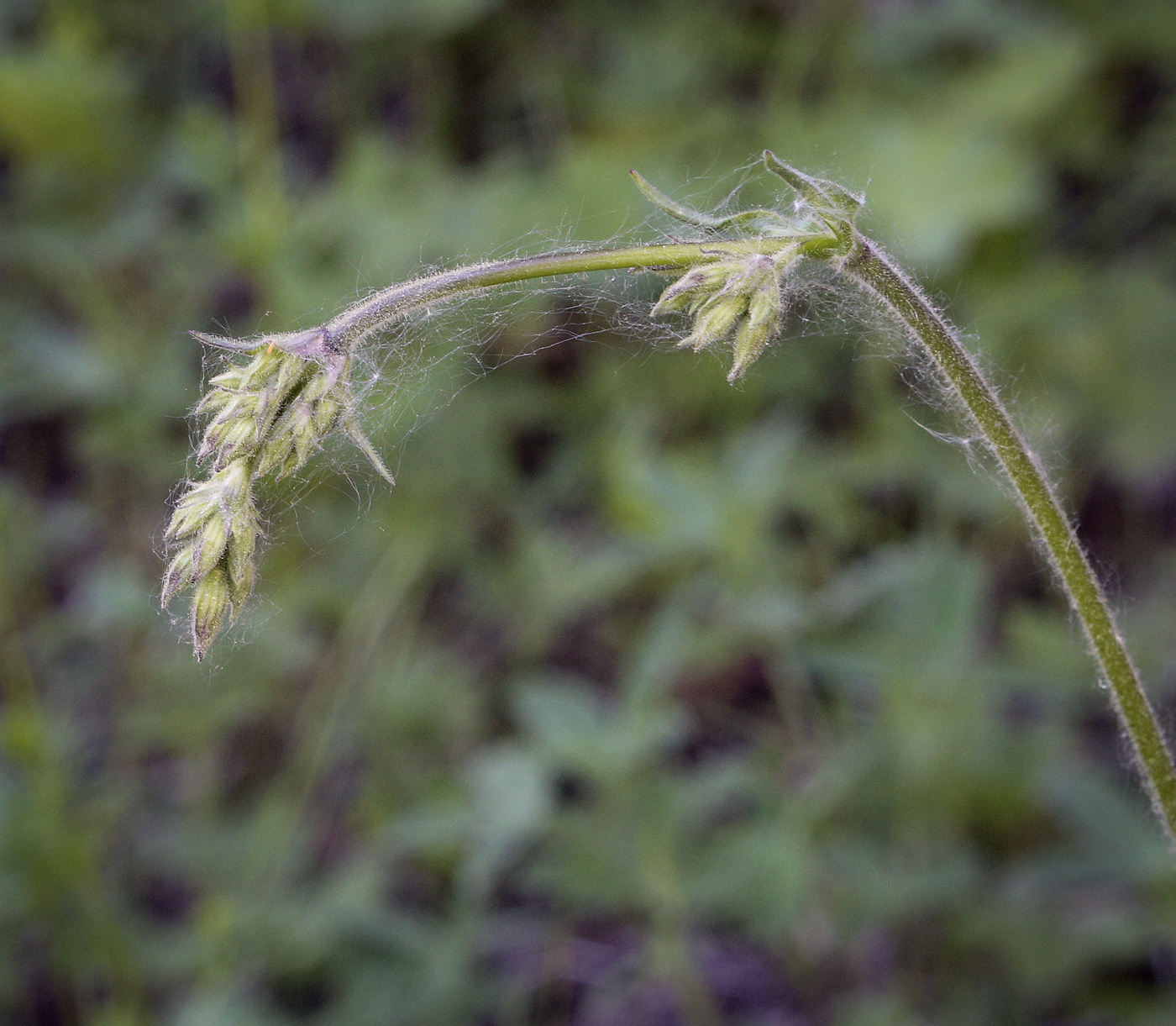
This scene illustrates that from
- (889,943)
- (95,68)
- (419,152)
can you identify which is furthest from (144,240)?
(889,943)

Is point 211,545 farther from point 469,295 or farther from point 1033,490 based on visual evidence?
point 1033,490

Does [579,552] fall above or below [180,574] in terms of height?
above

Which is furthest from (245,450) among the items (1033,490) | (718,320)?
(1033,490)

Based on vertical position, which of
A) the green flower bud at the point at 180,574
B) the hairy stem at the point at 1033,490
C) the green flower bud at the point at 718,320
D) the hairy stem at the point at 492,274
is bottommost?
the hairy stem at the point at 1033,490

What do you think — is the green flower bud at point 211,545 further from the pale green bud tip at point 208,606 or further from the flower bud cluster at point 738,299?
the flower bud cluster at point 738,299

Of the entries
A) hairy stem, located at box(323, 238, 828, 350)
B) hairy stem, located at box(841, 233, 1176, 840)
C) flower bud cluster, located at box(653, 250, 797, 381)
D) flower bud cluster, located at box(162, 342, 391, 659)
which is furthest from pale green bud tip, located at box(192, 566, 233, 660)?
hairy stem, located at box(841, 233, 1176, 840)

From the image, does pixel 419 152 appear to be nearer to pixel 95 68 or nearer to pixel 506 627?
pixel 95 68

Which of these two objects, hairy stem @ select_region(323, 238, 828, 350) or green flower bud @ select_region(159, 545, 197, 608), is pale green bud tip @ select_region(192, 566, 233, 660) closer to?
green flower bud @ select_region(159, 545, 197, 608)

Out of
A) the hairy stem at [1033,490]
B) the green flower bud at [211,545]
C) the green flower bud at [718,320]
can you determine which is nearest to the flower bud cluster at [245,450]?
the green flower bud at [211,545]
